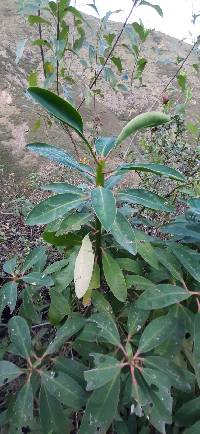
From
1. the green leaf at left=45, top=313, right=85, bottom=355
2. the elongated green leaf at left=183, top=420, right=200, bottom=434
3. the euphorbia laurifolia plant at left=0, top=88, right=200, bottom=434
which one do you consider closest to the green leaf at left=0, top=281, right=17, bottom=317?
the euphorbia laurifolia plant at left=0, top=88, right=200, bottom=434

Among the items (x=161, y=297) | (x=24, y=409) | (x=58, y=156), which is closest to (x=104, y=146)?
(x=58, y=156)

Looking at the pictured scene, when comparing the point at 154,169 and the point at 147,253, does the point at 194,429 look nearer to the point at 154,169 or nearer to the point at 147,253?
the point at 147,253

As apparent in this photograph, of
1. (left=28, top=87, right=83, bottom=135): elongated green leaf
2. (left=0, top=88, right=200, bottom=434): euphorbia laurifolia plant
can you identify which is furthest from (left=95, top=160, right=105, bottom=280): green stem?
(left=28, top=87, right=83, bottom=135): elongated green leaf

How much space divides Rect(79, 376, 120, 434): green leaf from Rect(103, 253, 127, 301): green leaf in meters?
0.17

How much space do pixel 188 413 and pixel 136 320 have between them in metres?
0.20

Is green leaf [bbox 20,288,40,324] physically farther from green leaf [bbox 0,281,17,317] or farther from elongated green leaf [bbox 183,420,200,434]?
elongated green leaf [bbox 183,420,200,434]

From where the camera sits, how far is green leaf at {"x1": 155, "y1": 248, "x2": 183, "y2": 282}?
901 millimetres

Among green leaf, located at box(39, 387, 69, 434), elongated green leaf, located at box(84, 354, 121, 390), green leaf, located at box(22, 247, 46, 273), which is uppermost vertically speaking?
green leaf, located at box(22, 247, 46, 273)

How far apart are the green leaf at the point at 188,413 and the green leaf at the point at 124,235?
0.33 m

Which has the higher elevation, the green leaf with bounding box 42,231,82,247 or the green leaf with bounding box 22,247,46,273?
the green leaf with bounding box 42,231,82,247

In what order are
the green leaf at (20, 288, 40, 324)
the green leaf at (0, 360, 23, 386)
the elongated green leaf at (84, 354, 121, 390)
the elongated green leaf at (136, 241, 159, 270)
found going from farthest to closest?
the green leaf at (20, 288, 40, 324), the elongated green leaf at (136, 241, 159, 270), the green leaf at (0, 360, 23, 386), the elongated green leaf at (84, 354, 121, 390)

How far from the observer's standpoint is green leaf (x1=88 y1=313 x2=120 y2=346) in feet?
2.64

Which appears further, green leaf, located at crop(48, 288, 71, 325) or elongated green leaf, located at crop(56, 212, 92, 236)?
green leaf, located at crop(48, 288, 71, 325)

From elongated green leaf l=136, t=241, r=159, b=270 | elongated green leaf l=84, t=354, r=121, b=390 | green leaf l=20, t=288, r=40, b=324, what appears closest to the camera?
elongated green leaf l=84, t=354, r=121, b=390
